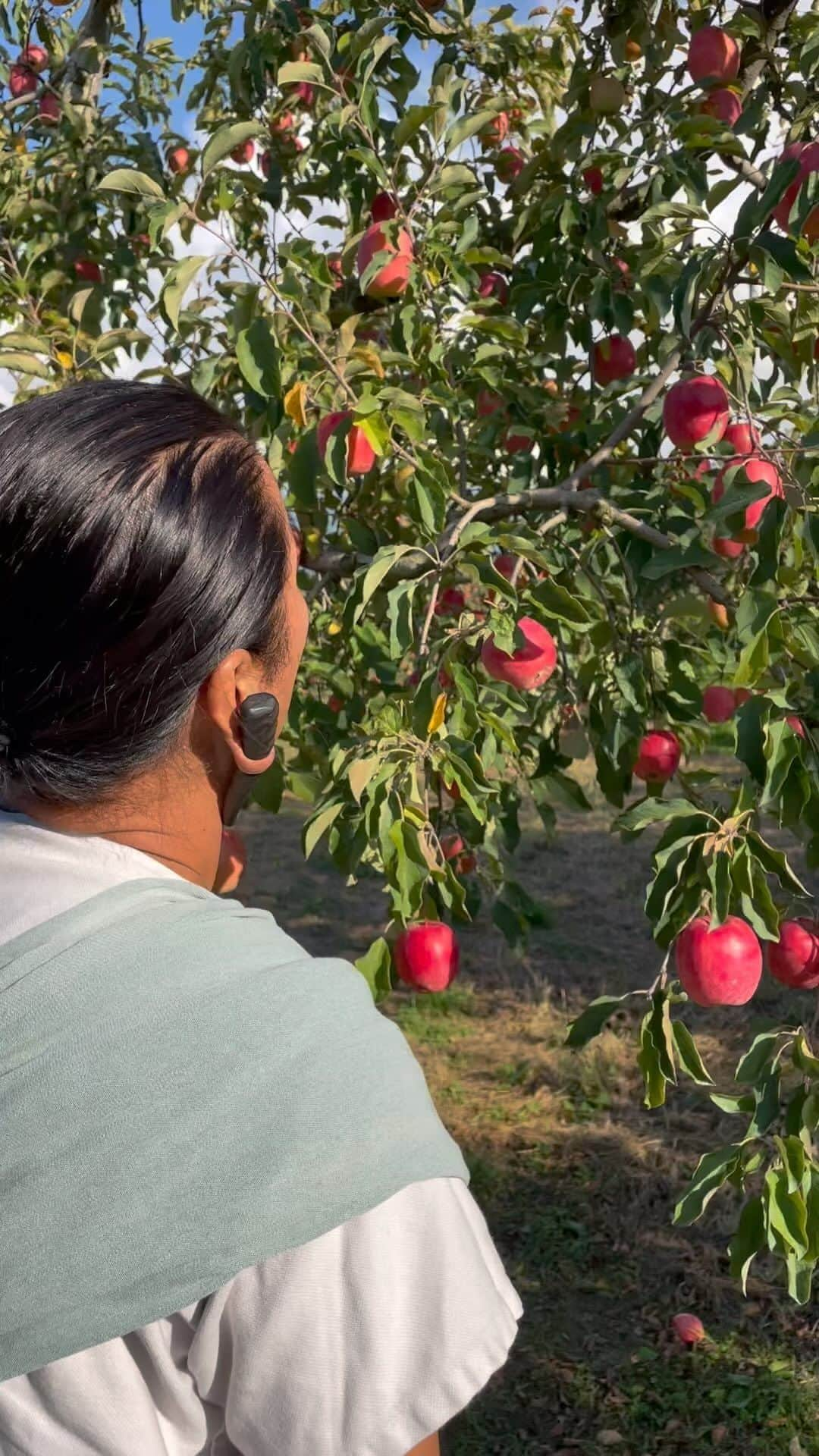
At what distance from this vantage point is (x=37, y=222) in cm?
325

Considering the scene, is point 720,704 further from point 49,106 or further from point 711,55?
point 49,106

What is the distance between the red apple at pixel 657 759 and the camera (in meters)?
2.09

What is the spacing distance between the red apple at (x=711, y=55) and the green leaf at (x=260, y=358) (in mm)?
945

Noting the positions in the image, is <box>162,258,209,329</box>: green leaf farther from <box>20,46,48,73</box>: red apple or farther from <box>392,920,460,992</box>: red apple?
<box>20,46,48,73</box>: red apple

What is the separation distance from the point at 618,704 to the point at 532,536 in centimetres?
32

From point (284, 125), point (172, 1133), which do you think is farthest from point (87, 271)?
point (172, 1133)

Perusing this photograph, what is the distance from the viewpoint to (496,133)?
275cm

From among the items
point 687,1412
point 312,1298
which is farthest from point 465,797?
point 687,1412

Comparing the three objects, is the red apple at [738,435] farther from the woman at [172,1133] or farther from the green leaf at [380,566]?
the woman at [172,1133]

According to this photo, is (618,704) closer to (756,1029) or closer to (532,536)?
(532,536)

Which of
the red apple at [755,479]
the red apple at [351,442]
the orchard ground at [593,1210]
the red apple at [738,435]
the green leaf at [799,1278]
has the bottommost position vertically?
the orchard ground at [593,1210]

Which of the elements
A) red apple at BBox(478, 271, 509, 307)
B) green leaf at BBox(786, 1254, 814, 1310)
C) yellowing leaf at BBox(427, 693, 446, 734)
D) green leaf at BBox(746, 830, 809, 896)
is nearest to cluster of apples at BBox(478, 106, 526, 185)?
red apple at BBox(478, 271, 509, 307)

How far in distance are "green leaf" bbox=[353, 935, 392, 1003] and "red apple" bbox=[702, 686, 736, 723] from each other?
2.99 feet

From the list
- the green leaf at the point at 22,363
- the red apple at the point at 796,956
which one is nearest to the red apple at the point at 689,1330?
the red apple at the point at 796,956
